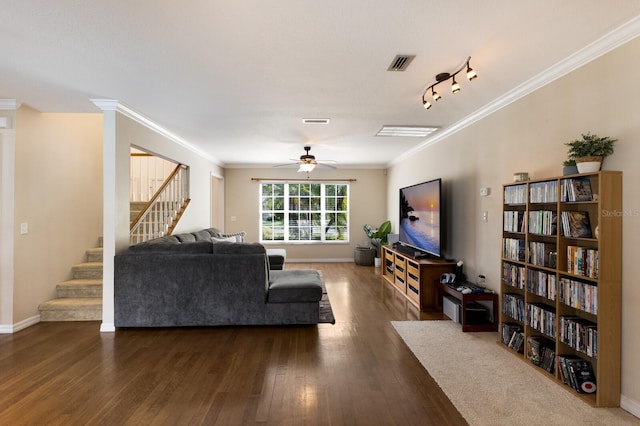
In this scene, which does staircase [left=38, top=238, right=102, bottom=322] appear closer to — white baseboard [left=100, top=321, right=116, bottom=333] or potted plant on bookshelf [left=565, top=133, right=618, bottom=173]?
white baseboard [left=100, top=321, right=116, bottom=333]

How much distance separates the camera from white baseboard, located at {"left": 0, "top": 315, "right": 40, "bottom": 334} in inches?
148

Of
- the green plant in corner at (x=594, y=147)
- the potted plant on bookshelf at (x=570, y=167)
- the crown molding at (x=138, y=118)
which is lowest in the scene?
the potted plant on bookshelf at (x=570, y=167)

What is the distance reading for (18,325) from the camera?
3848 mm

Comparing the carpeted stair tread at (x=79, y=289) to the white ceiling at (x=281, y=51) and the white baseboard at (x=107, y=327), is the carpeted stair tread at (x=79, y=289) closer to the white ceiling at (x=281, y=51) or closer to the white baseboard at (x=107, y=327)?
the white baseboard at (x=107, y=327)

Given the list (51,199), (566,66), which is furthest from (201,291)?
(566,66)

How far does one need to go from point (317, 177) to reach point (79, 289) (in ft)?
19.0

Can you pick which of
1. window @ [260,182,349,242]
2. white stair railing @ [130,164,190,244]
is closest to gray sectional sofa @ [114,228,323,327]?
white stair railing @ [130,164,190,244]

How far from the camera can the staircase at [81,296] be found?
4.12m

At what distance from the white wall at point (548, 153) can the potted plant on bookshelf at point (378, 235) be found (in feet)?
9.17

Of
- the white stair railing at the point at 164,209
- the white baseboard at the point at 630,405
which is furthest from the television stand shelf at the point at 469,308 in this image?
the white stair railing at the point at 164,209

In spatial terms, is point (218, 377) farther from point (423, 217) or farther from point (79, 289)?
point (423, 217)

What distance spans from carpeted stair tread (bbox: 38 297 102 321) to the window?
16.1 ft

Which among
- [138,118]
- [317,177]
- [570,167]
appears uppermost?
[138,118]

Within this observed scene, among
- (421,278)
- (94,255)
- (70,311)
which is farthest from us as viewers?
(94,255)
